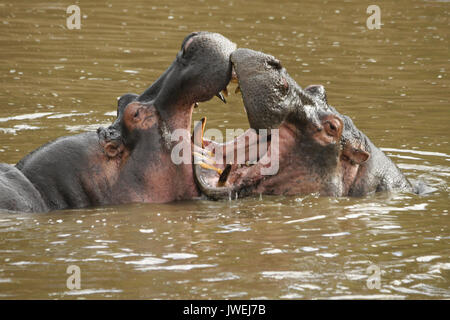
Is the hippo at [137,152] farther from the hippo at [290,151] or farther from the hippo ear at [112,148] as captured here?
the hippo at [290,151]

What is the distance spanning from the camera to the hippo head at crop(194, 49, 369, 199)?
6531 mm

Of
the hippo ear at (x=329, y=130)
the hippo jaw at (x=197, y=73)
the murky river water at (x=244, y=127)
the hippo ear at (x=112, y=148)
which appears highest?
the hippo jaw at (x=197, y=73)

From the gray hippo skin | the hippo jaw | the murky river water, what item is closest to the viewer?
the murky river water

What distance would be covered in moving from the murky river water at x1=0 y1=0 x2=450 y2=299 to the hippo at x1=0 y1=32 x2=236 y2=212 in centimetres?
16

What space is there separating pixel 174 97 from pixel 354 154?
141cm

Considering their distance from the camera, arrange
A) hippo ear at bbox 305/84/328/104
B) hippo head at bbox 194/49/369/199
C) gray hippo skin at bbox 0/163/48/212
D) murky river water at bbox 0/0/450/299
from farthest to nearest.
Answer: hippo ear at bbox 305/84/328/104 < gray hippo skin at bbox 0/163/48/212 < hippo head at bbox 194/49/369/199 < murky river water at bbox 0/0/450/299

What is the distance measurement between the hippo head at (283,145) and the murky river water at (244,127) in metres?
0.17

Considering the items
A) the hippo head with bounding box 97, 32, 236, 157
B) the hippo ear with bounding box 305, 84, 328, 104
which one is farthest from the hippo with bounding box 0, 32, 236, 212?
the hippo ear with bounding box 305, 84, 328, 104

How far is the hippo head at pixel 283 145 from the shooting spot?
653 cm

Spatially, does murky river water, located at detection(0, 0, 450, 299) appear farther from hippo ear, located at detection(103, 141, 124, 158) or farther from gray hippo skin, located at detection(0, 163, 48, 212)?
hippo ear, located at detection(103, 141, 124, 158)

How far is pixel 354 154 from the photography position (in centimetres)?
715

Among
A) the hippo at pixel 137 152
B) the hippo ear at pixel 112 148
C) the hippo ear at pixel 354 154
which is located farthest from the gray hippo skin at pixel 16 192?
the hippo ear at pixel 354 154

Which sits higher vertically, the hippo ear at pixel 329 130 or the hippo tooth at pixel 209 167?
the hippo ear at pixel 329 130
